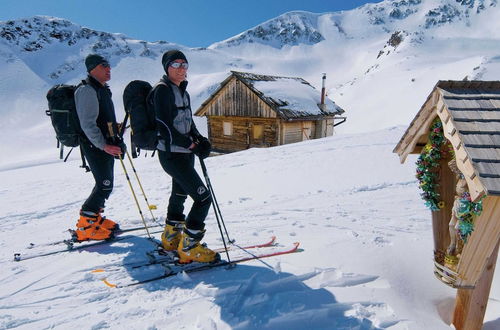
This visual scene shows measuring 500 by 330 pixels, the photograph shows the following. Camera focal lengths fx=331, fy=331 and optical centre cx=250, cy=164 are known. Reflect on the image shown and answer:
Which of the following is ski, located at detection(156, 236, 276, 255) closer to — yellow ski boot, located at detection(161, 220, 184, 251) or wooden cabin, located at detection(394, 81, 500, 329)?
yellow ski boot, located at detection(161, 220, 184, 251)

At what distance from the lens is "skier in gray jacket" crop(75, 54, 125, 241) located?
3.88 metres

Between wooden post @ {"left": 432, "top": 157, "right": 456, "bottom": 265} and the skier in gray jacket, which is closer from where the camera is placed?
wooden post @ {"left": 432, "top": 157, "right": 456, "bottom": 265}

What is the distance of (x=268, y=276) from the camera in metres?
3.30

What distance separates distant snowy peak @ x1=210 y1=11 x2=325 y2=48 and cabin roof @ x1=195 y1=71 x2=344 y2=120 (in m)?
100

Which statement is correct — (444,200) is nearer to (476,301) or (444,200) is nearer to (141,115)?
(476,301)

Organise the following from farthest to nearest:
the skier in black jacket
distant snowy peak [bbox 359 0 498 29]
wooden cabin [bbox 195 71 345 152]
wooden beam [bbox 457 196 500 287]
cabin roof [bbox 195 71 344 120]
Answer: distant snowy peak [bbox 359 0 498 29], wooden cabin [bbox 195 71 345 152], cabin roof [bbox 195 71 344 120], the skier in black jacket, wooden beam [bbox 457 196 500 287]

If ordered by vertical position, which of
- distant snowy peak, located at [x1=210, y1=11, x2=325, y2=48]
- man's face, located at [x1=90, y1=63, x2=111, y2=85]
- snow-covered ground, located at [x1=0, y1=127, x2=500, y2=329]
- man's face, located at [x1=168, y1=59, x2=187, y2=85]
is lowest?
snow-covered ground, located at [x1=0, y1=127, x2=500, y2=329]

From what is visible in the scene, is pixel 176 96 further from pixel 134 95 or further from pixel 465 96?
pixel 465 96

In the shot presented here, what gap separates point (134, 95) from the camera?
133 inches

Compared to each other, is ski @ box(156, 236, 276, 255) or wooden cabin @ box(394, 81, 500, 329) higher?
wooden cabin @ box(394, 81, 500, 329)

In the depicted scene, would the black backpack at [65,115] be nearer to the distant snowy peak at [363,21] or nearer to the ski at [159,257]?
the ski at [159,257]

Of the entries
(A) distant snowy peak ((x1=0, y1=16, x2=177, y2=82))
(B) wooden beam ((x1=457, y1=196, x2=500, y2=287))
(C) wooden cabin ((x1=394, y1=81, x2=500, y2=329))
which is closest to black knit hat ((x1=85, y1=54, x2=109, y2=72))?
(C) wooden cabin ((x1=394, y1=81, x2=500, y2=329))

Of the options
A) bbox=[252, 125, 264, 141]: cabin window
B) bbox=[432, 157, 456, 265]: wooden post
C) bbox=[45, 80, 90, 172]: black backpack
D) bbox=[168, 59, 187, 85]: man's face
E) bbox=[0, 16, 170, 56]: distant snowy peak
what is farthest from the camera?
bbox=[0, 16, 170, 56]: distant snowy peak

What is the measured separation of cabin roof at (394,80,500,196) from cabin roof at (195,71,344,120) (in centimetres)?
1503
